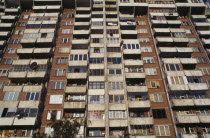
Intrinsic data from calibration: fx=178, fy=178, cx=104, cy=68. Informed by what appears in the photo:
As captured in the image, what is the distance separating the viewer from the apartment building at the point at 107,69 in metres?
29.9

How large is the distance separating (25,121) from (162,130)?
73.4 ft

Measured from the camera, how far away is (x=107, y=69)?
118ft

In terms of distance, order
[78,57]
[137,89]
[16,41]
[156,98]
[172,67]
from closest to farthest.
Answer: [156,98] < [137,89] < [172,67] < [78,57] < [16,41]

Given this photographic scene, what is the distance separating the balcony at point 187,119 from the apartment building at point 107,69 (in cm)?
16

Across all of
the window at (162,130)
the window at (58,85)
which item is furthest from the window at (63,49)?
the window at (162,130)

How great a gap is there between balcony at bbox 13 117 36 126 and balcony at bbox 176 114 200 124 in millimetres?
23497

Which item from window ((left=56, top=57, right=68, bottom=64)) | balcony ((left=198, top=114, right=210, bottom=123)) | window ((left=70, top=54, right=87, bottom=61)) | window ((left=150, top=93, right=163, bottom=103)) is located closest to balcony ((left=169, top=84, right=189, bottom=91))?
window ((left=150, top=93, right=163, bottom=103))

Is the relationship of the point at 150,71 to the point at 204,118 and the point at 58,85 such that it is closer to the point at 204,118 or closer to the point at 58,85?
the point at 204,118

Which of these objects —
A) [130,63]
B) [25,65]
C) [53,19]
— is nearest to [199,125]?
[130,63]

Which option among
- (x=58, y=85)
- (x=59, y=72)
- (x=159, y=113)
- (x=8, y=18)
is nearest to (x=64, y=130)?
(x=58, y=85)

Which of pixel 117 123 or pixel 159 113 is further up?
pixel 159 113

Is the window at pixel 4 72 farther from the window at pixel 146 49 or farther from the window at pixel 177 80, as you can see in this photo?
the window at pixel 177 80

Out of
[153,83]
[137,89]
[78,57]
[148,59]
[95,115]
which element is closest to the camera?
[95,115]

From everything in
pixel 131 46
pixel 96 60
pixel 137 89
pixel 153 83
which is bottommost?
pixel 137 89
